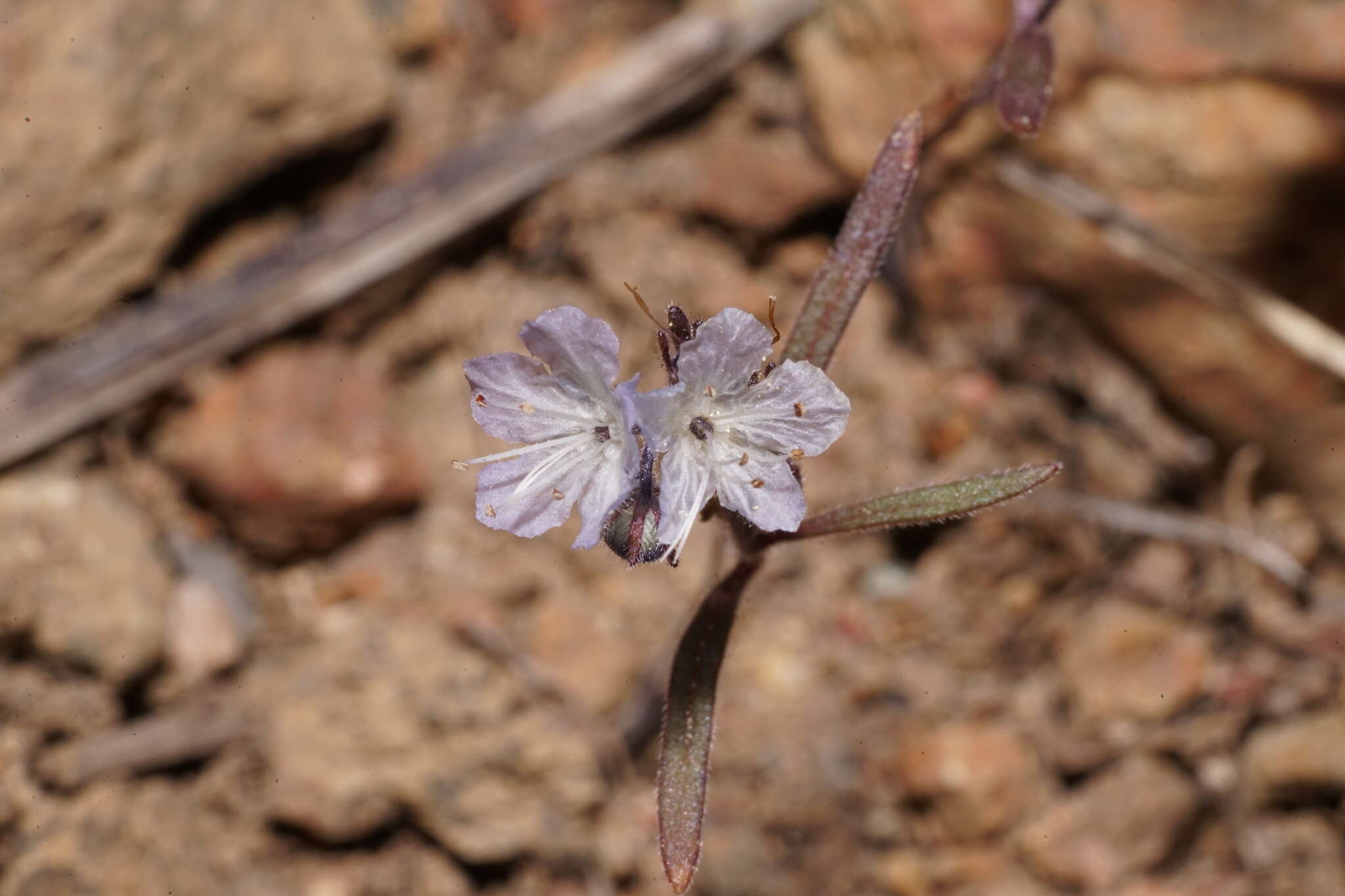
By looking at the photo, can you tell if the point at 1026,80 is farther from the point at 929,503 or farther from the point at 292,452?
the point at 292,452

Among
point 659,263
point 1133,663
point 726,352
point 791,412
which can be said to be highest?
point 726,352

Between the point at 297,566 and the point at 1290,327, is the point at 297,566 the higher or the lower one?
the lower one

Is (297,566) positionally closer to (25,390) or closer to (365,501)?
(365,501)

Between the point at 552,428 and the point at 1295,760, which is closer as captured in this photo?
the point at 552,428

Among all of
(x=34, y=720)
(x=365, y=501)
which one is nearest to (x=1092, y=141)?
(x=365, y=501)

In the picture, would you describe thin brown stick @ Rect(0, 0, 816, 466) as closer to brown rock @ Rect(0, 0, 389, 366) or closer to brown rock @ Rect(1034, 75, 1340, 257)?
brown rock @ Rect(0, 0, 389, 366)

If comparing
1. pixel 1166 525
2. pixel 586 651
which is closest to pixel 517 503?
pixel 586 651

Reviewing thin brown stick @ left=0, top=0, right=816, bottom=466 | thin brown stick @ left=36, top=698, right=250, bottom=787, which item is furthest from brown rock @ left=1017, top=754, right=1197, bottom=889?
thin brown stick @ left=0, top=0, right=816, bottom=466
